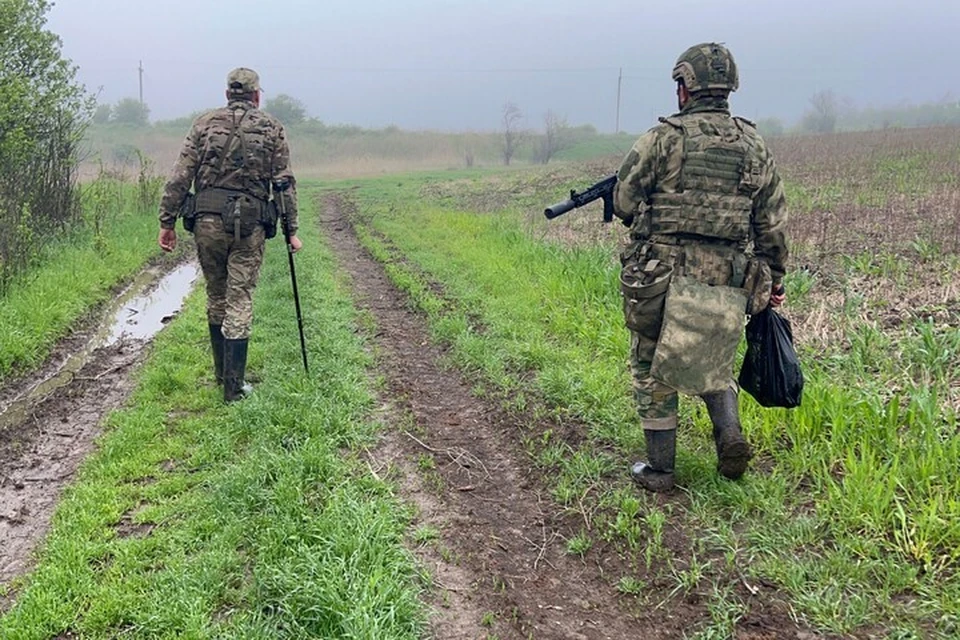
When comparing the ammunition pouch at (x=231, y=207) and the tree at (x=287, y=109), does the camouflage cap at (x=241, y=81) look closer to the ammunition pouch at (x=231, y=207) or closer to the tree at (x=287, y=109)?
the ammunition pouch at (x=231, y=207)

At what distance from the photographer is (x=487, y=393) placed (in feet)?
17.3

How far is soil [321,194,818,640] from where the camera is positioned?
2762 mm

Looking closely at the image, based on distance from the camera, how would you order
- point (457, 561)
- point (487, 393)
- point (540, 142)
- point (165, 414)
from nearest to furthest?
1. point (457, 561)
2. point (165, 414)
3. point (487, 393)
4. point (540, 142)

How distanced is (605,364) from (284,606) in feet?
11.3

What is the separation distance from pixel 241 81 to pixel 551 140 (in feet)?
173

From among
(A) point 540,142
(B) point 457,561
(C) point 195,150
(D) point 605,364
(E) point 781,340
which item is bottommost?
(B) point 457,561

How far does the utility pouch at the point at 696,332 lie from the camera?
140 inches

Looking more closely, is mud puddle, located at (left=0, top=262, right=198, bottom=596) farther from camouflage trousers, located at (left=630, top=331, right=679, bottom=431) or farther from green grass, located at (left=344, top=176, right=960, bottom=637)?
camouflage trousers, located at (left=630, top=331, right=679, bottom=431)

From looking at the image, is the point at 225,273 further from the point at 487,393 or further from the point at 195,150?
Answer: the point at 487,393

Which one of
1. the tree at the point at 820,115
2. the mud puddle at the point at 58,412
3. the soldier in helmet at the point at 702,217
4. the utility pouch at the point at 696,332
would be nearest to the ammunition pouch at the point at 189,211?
the mud puddle at the point at 58,412

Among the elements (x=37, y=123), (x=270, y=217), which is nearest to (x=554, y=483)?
(x=270, y=217)

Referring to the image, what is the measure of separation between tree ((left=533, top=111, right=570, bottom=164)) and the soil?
5122cm

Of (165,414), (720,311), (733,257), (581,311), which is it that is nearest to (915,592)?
(720,311)

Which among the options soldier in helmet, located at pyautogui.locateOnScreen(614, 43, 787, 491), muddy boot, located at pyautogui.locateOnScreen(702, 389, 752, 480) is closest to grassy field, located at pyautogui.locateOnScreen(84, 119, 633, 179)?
soldier in helmet, located at pyautogui.locateOnScreen(614, 43, 787, 491)
